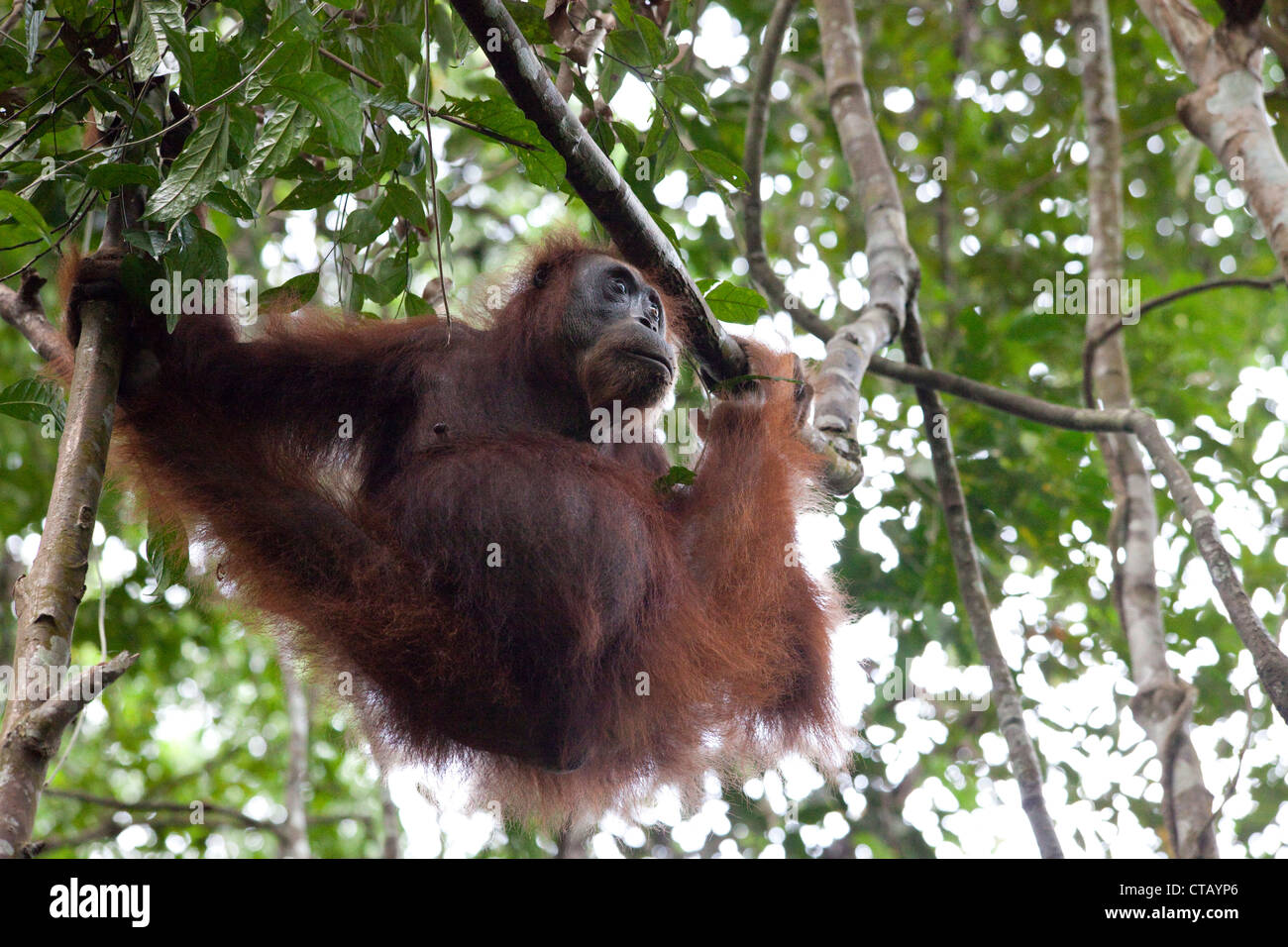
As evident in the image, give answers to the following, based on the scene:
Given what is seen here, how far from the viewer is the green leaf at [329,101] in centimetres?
251

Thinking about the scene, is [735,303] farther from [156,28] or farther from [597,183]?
[156,28]

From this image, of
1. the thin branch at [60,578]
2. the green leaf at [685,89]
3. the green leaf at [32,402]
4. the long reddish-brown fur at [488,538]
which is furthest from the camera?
the green leaf at [685,89]

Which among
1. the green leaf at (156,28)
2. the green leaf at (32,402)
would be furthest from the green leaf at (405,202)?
the green leaf at (32,402)

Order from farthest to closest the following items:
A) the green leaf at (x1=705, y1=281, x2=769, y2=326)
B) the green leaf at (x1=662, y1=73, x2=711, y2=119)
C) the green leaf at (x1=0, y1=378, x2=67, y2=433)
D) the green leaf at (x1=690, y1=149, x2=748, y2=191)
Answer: the green leaf at (x1=705, y1=281, x2=769, y2=326) < the green leaf at (x1=690, y1=149, x2=748, y2=191) < the green leaf at (x1=662, y1=73, x2=711, y2=119) < the green leaf at (x1=0, y1=378, x2=67, y2=433)

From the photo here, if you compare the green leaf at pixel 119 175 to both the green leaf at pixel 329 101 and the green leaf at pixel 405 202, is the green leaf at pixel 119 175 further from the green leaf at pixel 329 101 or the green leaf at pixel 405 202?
the green leaf at pixel 405 202

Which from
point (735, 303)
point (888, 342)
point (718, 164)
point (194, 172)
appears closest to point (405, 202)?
point (194, 172)

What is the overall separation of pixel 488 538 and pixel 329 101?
50.6 inches

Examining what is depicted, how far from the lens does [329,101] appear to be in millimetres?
2516

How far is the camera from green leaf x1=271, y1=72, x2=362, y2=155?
2506 mm

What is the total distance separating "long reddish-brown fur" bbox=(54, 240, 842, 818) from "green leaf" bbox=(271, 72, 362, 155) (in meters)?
1.12

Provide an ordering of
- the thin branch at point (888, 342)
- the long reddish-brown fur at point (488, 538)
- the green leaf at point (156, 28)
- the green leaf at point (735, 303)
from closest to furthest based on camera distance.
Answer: the green leaf at point (156, 28)
the long reddish-brown fur at point (488, 538)
the green leaf at point (735, 303)
the thin branch at point (888, 342)

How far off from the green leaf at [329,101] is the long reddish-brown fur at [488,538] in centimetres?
112

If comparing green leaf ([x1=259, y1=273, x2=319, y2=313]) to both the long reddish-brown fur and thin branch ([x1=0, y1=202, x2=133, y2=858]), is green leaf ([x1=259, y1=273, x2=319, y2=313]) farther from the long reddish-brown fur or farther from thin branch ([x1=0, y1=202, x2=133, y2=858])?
thin branch ([x1=0, y1=202, x2=133, y2=858])

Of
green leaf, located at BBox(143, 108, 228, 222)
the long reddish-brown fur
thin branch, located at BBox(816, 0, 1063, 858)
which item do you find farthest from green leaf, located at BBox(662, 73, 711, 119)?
green leaf, located at BBox(143, 108, 228, 222)
